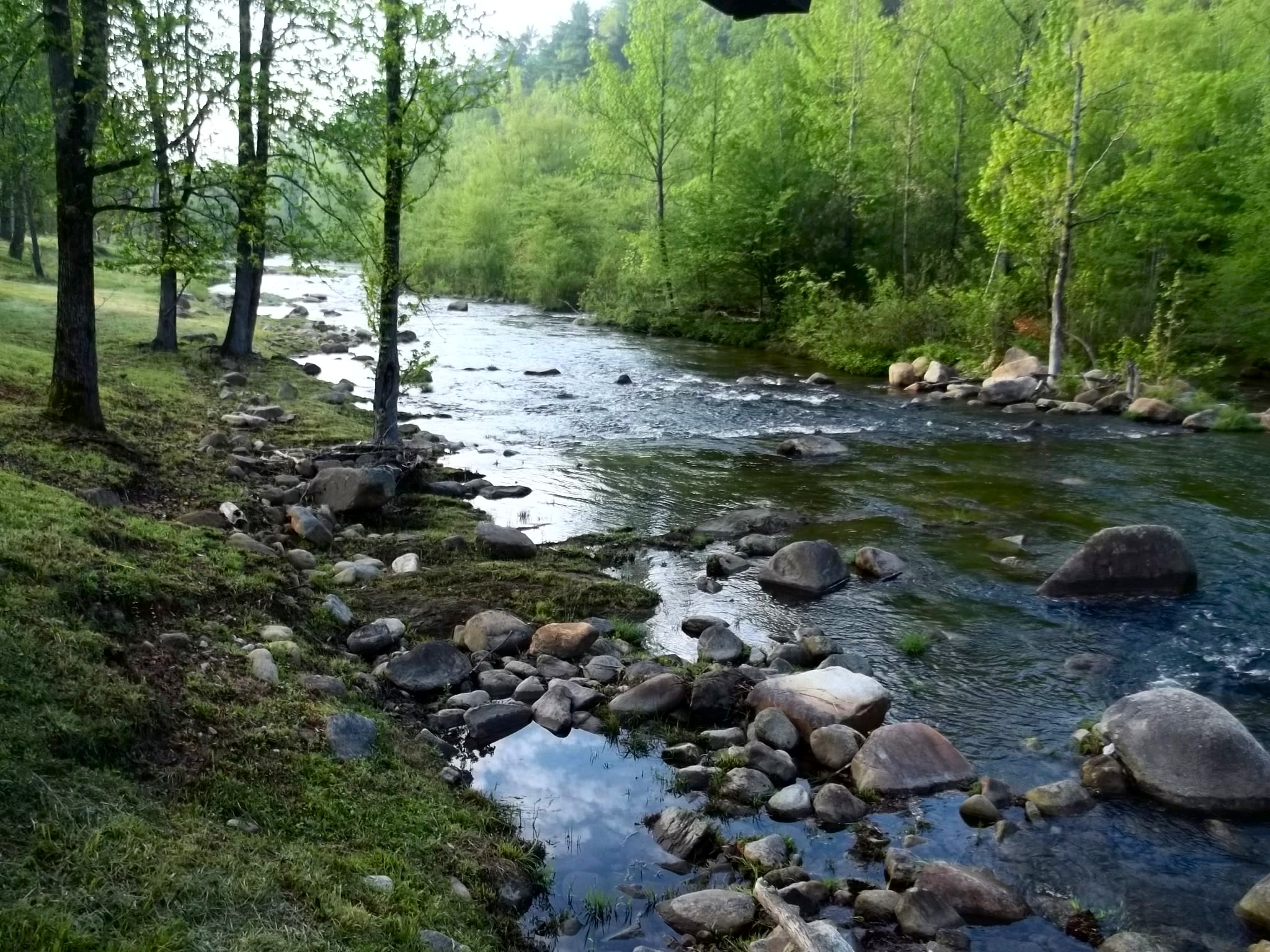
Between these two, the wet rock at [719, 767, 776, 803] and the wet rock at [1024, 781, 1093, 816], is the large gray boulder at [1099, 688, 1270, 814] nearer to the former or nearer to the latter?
the wet rock at [1024, 781, 1093, 816]

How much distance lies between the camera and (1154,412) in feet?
70.3

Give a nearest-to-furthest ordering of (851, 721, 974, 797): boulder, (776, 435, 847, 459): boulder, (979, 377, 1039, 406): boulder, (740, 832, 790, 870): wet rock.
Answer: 1. (740, 832, 790, 870): wet rock
2. (851, 721, 974, 797): boulder
3. (776, 435, 847, 459): boulder
4. (979, 377, 1039, 406): boulder

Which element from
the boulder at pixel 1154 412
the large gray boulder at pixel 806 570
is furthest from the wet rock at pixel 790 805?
the boulder at pixel 1154 412

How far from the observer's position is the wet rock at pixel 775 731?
7500 millimetres

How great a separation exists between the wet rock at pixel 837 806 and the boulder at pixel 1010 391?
63.4 ft

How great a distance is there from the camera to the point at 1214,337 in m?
25.6

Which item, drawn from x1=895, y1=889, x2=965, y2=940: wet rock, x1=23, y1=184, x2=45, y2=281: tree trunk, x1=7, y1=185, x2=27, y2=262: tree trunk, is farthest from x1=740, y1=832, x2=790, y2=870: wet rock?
x1=7, y1=185, x2=27, y2=262: tree trunk

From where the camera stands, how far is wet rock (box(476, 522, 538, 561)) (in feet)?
36.8

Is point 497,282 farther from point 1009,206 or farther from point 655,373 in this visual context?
point 1009,206

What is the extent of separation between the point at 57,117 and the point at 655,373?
61.8 feet

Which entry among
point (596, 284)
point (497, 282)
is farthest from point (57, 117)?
point (497, 282)

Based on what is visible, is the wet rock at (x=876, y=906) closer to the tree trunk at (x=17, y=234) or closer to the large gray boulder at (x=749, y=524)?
the large gray boulder at (x=749, y=524)

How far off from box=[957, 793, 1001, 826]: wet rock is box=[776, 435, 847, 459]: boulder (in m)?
11.5

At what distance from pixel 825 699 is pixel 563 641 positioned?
7.96 feet
